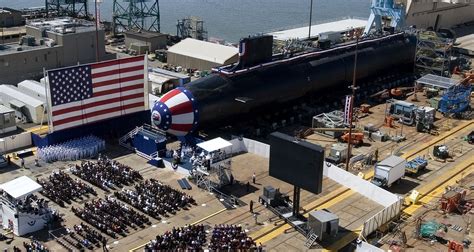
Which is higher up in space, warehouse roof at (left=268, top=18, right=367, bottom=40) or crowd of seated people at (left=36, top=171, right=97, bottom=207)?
warehouse roof at (left=268, top=18, right=367, bottom=40)

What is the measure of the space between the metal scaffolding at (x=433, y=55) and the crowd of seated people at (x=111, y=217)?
44209 mm

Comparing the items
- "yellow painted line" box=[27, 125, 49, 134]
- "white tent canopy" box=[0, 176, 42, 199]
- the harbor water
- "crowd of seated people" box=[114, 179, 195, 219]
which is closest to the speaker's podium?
"crowd of seated people" box=[114, 179, 195, 219]

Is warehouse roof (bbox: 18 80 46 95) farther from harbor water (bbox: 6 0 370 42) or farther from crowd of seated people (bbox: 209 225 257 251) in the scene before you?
harbor water (bbox: 6 0 370 42)

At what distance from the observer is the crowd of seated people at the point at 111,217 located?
3312 centimetres

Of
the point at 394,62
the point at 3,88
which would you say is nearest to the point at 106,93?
the point at 3,88

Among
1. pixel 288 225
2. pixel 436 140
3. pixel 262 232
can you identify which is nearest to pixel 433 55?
pixel 436 140

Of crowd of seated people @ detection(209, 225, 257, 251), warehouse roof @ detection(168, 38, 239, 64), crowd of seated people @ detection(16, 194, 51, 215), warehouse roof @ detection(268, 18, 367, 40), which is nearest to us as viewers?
crowd of seated people @ detection(209, 225, 257, 251)

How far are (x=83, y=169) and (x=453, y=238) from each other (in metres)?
A: 24.6

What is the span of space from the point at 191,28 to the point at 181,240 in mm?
59700

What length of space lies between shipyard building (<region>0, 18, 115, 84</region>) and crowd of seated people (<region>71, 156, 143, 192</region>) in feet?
71.3

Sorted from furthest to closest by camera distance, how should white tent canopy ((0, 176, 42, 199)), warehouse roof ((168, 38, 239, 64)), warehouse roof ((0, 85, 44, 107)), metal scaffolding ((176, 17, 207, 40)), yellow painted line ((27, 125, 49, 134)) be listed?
metal scaffolding ((176, 17, 207, 40)) < warehouse roof ((168, 38, 239, 64)) < warehouse roof ((0, 85, 44, 107)) < yellow painted line ((27, 125, 49, 134)) < white tent canopy ((0, 176, 42, 199))

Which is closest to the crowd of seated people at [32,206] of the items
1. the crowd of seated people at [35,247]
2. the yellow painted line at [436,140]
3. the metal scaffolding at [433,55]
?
the crowd of seated people at [35,247]

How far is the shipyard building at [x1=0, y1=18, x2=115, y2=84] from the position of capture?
192ft

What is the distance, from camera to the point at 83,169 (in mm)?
40594
